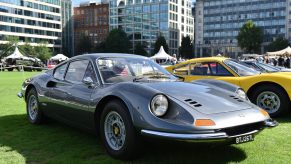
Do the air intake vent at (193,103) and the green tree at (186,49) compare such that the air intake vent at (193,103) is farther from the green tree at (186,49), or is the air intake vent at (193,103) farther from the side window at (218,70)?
the green tree at (186,49)

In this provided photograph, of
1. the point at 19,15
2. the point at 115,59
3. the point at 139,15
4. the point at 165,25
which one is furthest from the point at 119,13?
the point at 115,59

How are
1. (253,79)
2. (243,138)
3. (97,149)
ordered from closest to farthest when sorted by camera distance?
1. (243,138)
2. (97,149)
3. (253,79)

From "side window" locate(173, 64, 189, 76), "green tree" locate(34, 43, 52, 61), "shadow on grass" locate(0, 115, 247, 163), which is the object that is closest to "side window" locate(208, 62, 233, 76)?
"side window" locate(173, 64, 189, 76)

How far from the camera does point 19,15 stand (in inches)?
4286

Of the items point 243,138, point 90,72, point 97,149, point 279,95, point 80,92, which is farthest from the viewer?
point 279,95

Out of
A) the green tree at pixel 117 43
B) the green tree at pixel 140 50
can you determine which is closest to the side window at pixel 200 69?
the green tree at pixel 117 43

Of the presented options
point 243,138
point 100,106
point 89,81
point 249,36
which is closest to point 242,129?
point 243,138

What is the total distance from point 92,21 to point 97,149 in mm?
139179

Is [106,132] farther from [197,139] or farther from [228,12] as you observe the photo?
[228,12]

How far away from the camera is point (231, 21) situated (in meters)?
123

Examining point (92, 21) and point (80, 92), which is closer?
point (80, 92)

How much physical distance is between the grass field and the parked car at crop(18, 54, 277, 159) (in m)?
0.22

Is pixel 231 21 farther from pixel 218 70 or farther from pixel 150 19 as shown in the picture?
pixel 218 70

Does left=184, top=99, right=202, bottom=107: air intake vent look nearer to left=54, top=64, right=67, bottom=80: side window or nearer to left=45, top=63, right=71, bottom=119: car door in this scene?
left=45, top=63, right=71, bottom=119: car door
